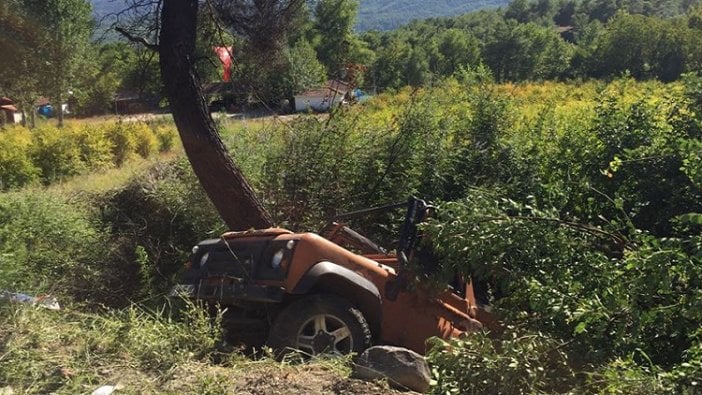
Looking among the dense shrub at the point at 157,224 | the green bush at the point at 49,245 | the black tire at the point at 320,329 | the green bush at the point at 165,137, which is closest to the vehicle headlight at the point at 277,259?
the black tire at the point at 320,329

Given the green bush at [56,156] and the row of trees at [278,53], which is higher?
the row of trees at [278,53]

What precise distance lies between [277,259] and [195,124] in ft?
9.19

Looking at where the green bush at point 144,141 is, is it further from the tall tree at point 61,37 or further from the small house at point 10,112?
the small house at point 10,112

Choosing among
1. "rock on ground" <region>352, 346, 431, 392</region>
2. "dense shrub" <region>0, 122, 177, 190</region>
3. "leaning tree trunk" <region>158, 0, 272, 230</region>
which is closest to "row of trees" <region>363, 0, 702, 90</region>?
"dense shrub" <region>0, 122, 177, 190</region>

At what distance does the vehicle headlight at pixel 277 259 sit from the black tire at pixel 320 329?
0.32 meters

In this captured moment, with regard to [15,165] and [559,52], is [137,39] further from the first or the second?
[559,52]

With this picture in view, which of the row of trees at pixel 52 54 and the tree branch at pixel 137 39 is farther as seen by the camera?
the row of trees at pixel 52 54

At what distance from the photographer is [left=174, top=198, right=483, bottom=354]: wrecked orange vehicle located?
197 inches

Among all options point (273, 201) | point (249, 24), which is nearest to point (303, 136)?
point (273, 201)

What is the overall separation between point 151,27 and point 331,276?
466 centimetres

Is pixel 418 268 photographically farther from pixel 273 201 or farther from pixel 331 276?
pixel 273 201

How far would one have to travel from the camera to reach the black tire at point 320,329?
4.97 meters

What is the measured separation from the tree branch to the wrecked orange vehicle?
3015mm

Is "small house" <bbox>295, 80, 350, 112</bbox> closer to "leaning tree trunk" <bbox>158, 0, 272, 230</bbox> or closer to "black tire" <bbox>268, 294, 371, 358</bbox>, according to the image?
"leaning tree trunk" <bbox>158, 0, 272, 230</bbox>
